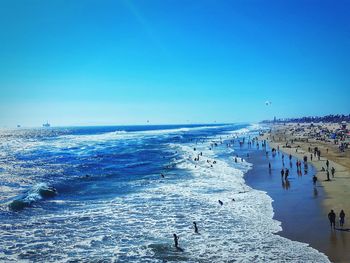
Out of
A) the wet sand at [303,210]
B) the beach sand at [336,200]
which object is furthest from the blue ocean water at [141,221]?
the beach sand at [336,200]

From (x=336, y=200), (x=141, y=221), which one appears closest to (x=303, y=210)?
(x=336, y=200)

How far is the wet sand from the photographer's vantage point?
19516mm

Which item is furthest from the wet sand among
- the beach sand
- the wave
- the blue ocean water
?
the wave

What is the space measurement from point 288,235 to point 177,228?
7247 millimetres

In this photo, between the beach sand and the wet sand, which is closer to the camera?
the beach sand

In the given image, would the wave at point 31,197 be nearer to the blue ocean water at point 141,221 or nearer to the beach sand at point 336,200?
the blue ocean water at point 141,221

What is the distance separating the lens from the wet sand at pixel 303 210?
64.0 ft

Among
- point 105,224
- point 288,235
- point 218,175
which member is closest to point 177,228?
point 105,224

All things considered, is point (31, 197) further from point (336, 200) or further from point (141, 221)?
point (336, 200)

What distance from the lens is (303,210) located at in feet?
88.8

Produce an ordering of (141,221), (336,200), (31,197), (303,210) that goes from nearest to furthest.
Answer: (141,221), (303,210), (336,200), (31,197)

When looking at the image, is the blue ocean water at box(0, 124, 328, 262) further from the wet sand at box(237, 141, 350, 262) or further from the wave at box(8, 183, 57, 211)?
the wet sand at box(237, 141, 350, 262)

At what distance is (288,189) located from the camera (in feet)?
117

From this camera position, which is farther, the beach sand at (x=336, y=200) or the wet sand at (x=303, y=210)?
the wet sand at (x=303, y=210)
